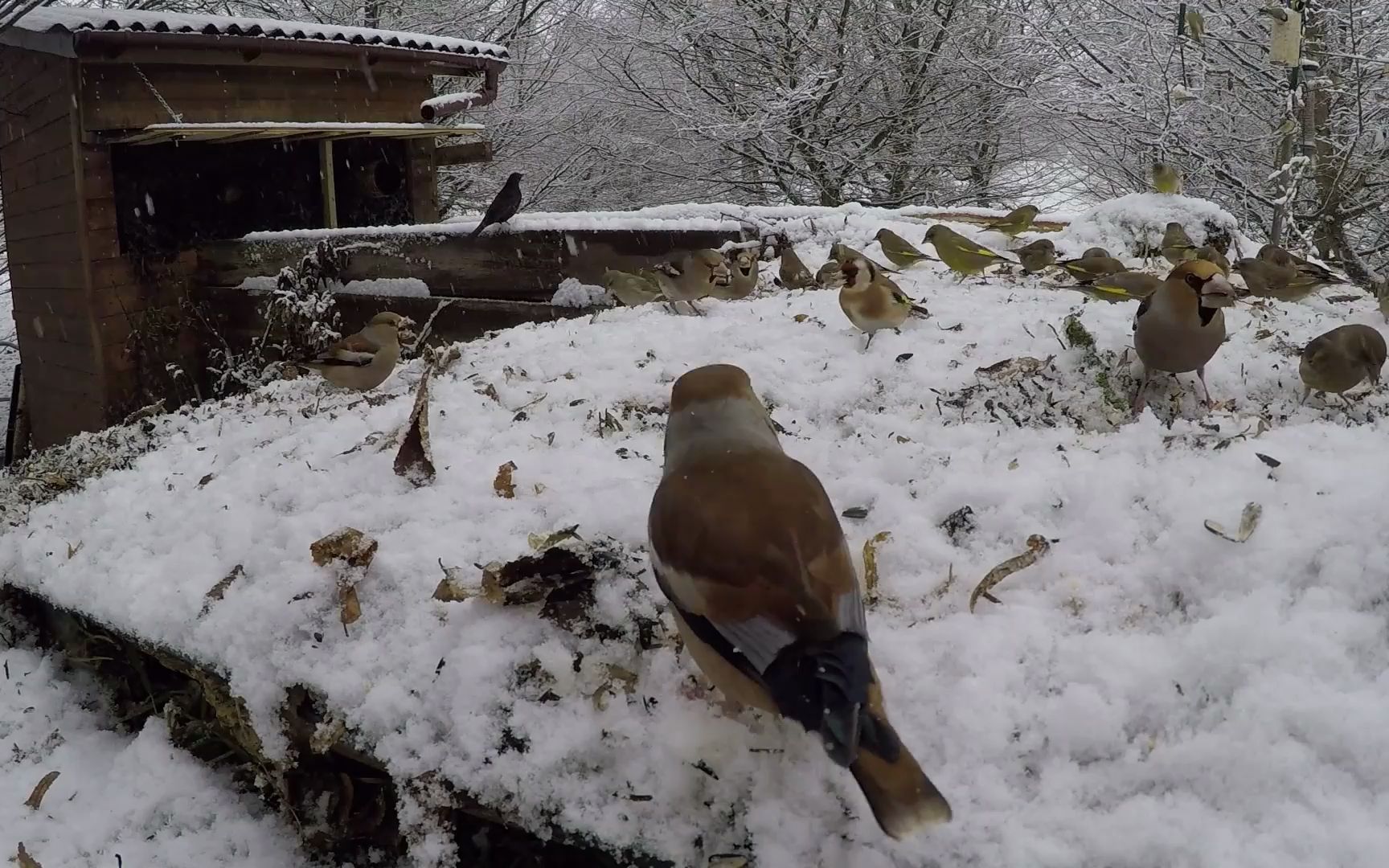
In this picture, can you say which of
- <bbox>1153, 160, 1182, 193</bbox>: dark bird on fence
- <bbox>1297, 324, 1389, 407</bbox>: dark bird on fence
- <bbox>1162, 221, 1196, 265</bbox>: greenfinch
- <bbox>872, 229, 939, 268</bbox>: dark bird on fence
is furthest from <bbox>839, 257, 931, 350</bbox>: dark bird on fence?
<bbox>1153, 160, 1182, 193</bbox>: dark bird on fence

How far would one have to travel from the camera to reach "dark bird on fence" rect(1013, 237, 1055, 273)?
4621mm

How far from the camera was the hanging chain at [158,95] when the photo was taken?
25.2 feet

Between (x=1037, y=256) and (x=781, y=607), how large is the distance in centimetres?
351

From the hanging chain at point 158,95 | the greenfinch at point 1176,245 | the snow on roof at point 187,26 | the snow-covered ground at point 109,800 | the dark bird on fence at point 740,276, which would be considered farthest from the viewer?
the hanging chain at point 158,95

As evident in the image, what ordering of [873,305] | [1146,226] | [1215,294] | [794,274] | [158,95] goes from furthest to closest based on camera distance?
1. [158,95]
2. [1146,226]
3. [794,274]
4. [873,305]
5. [1215,294]

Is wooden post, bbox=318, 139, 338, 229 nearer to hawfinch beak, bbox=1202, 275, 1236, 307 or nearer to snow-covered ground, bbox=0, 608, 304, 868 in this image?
snow-covered ground, bbox=0, 608, 304, 868

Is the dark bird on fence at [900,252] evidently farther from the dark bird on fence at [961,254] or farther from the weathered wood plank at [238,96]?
the weathered wood plank at [238,96]

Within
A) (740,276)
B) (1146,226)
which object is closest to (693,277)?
(740,276)

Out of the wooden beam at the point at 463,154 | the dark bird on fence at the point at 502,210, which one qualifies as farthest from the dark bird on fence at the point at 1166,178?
the wooden beam at the point at 463,154

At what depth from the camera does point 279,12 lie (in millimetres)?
14758

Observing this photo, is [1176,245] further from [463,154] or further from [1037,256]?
[463,154]

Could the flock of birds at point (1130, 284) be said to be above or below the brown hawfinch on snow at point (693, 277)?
above

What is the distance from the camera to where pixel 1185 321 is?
291 centimetres

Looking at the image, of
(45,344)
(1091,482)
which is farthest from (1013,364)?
(45,344)
